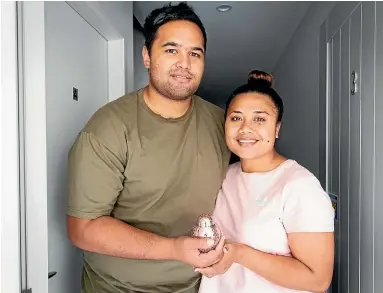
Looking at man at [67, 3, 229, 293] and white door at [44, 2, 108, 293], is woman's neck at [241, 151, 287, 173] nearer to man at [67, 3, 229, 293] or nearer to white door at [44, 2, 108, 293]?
man at [67, 3, 229, 293]

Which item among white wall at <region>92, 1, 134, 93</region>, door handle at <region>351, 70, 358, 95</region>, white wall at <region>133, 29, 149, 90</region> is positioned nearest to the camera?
door handle at <region>351, 70, 358, 95</region>

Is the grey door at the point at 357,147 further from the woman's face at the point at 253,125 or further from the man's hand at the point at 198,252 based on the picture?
the man's hand at the point at 198,252

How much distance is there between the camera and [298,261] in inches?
44.1

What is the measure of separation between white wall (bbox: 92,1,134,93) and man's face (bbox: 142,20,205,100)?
70cm

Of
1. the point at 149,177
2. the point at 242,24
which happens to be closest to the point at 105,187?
the point at 149,177

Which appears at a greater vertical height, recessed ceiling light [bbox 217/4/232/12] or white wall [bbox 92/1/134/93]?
recessed ceiling light [bbox 217/4/232/12]

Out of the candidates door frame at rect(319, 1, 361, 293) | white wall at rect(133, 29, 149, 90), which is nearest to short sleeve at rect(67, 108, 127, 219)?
door frame at rect(319, 1, 361, 293)

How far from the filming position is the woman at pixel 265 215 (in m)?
1.10

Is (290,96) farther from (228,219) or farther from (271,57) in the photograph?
(228,219)

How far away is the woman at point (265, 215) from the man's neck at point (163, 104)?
17 cm

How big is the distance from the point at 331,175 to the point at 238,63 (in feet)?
10.2

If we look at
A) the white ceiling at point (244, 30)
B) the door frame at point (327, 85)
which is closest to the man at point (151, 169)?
the door frame at point (327, 85)

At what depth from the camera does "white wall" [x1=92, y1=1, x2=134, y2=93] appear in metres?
2.02

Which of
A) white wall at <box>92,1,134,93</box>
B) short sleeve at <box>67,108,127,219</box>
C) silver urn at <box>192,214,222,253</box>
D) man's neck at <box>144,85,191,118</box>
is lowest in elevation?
silver urn at <box>192,214,222,253</box>
